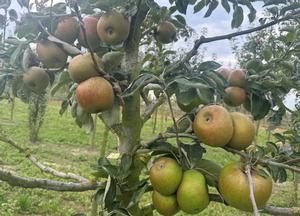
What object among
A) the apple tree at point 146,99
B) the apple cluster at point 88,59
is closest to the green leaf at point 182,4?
the apple tree at point 146,99

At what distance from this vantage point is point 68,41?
4.26ft

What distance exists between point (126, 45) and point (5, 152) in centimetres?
767

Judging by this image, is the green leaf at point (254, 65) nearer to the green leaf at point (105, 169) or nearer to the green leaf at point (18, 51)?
the green leaf at point (105, 169)

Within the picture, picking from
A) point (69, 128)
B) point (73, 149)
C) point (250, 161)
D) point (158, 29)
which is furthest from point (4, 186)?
point (69, 128)

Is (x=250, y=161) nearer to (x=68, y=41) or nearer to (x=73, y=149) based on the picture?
(x=68, y=41)

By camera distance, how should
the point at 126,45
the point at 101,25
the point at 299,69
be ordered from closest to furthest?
the point at 101,25
the point at 126,45
the point at 299,69

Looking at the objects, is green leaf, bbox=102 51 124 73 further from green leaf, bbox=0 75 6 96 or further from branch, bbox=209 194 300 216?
branch, bbox=209 194 300 216

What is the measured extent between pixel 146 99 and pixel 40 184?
462 millimetres

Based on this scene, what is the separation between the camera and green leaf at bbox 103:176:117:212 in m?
1.22

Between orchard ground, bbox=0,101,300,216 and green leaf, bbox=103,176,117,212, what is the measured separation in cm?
19

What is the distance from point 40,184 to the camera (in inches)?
46.6

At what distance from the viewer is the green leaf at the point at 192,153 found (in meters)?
1.20

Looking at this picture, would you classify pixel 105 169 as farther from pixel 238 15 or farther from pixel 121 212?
pixel 238 15

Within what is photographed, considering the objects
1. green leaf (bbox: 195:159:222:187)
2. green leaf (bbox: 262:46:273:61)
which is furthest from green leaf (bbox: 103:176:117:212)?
green leaf (bbox: 262:46:273:61)
